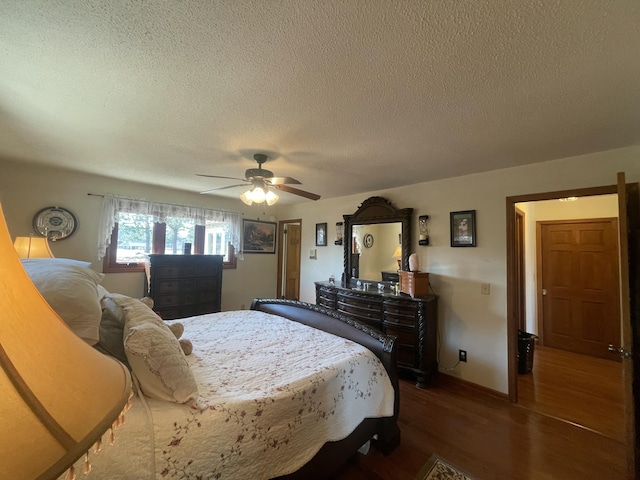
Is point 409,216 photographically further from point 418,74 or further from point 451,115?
point 418,74

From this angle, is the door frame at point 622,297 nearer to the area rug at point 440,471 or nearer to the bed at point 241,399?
the area rug at point 440,471

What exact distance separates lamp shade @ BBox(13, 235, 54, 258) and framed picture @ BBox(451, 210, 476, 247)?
4.11 meters

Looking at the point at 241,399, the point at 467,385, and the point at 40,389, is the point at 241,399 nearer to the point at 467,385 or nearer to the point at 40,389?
the point at 40,389

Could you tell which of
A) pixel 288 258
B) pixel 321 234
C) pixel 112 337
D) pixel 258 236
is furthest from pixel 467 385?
pixel 258 236

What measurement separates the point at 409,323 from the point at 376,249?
116cm

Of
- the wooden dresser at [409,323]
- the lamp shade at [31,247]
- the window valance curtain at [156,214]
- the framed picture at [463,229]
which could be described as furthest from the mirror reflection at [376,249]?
the lamp shade at [31,247]

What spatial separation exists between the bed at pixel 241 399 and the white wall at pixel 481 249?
4.89 feet

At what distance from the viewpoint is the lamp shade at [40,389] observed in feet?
0.87

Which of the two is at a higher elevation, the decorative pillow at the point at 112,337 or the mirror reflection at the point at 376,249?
the mirror reflection at the point at 376,249

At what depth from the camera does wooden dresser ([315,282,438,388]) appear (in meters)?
2.88

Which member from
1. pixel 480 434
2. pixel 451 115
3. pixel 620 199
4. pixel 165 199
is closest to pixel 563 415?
pixel 480 434

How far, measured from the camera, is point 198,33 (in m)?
1.16

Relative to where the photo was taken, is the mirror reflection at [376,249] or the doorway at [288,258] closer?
the mirror reflection at [376,249]

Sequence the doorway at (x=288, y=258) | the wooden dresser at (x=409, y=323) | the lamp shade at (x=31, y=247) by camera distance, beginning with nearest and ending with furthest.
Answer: the lamp shade at (x=31, y=247) < the wooden dresser at (x=409, y=323) < the doorway at (x=288, y=258)
